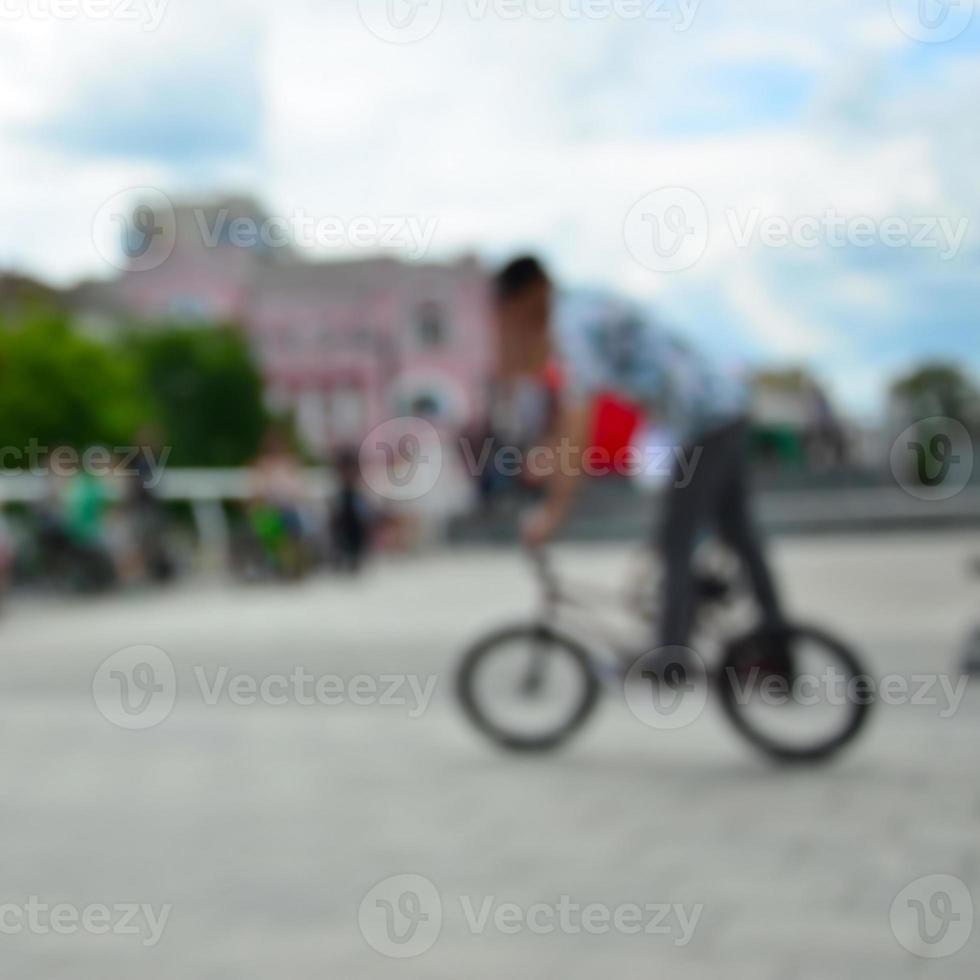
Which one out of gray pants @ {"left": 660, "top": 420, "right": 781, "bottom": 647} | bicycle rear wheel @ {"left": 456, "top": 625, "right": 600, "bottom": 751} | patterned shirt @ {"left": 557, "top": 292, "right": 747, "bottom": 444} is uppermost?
patterned shirt @ {"left": 557, "top": 292, "right": 747, "bottom": 444}

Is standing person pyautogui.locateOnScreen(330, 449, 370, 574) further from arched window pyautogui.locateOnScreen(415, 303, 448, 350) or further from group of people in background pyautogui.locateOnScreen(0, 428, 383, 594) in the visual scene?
arched window pyautogui.locateOnScreen(415, 303, 448, 350)

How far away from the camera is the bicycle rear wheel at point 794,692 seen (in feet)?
20.6

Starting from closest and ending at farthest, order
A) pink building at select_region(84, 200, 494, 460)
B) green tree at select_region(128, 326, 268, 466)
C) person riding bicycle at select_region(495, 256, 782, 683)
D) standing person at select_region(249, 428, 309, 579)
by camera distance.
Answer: person riding bicycle at select_region(495, 256, 782, 683), standing person at select_region(249, 428, 309, 579), pink building at select_region(84, 200, 494, 460), green tree at select_region(128, 326, 268, 466)

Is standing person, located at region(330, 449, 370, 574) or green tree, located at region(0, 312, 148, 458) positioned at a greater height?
green tree, located at region(0, 312, 148, 458)

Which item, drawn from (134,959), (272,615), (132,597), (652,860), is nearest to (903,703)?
(652,860)

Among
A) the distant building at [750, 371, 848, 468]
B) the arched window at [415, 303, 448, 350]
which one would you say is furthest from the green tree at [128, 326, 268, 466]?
the distant building at [750, 371, 848, 468]

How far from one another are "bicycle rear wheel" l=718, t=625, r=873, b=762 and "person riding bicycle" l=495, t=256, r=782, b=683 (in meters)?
0.13

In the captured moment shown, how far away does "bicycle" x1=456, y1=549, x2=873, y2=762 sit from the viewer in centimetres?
633

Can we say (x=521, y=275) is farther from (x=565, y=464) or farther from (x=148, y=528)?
(x=148, y=528)

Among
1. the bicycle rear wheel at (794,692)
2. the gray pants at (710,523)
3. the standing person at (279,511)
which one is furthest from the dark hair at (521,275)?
the standing person at (279,511)

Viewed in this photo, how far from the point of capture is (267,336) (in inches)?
2766

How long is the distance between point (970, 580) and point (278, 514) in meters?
6.22

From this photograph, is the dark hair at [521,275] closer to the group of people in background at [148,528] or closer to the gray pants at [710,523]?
the gray pants at [710,523]

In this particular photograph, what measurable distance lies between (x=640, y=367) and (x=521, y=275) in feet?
1.78
